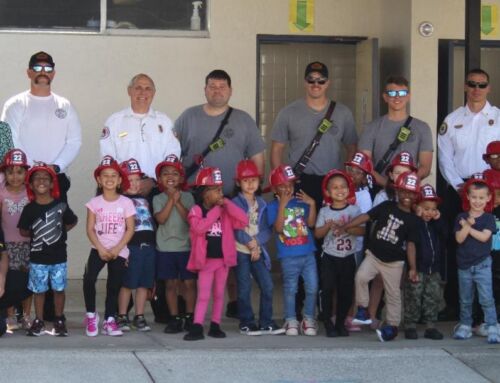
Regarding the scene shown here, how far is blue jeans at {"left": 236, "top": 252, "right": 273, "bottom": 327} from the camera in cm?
885

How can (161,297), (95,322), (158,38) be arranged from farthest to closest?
(158,38), (161,297), (95,322)

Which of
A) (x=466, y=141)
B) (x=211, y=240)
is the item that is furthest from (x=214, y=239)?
(x=466, y=141)

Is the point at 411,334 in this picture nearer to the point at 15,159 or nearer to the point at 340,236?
the point at 340,236

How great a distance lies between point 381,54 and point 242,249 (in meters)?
3.81

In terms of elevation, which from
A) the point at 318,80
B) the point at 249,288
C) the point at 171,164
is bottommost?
the point at 249,288

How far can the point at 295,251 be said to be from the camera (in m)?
8.84

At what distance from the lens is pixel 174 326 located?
8812mm

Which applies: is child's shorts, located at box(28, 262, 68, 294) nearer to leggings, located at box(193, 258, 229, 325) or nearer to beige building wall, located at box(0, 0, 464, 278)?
leggings, located at box(193, 258, 229, 325)

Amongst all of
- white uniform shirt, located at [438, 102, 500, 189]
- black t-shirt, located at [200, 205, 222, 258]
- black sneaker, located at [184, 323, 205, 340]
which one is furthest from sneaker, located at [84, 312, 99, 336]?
white uniform shirt, located at [438, 102, 500, 189]

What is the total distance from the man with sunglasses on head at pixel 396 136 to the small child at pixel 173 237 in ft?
5.14

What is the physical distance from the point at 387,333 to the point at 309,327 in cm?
62

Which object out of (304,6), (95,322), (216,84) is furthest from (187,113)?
(304,6)

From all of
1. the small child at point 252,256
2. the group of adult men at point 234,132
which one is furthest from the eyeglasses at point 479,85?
the small child at point 252,256

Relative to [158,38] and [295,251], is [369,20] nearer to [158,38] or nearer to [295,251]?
[158,38]
